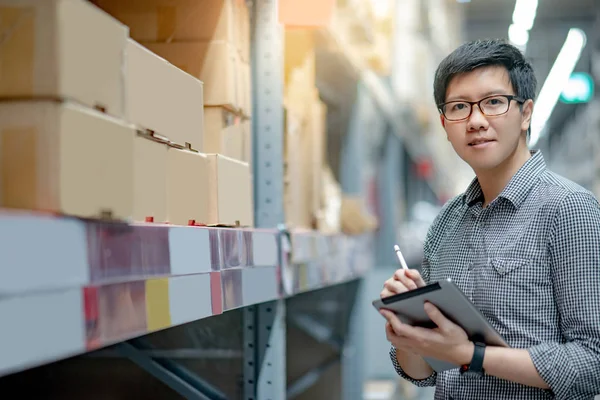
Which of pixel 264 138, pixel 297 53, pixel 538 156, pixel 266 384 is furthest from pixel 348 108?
pixel 538 156

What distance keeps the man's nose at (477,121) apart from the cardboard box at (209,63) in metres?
0.78

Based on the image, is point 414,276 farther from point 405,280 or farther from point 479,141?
point 479,141

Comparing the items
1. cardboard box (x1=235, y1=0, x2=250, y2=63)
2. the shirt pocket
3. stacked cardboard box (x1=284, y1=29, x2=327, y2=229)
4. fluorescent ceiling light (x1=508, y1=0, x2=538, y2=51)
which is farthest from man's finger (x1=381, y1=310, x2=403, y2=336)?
fluorescent ceiling light (x1=508, y1=0, x2=538, y2=51)

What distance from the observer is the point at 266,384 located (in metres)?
2.74

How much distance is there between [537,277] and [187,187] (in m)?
0.89

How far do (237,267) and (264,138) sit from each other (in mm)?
724

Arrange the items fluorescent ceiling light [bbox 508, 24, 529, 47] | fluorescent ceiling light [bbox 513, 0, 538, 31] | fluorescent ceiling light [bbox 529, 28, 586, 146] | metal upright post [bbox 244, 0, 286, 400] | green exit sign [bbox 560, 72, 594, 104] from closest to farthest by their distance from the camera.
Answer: metal upright post [bbox 244, 0, 286, 400], fluorescent ceiling light [bbox 513, 0, 538, 31], fluorescent ceiling light [bbox 508, 24, 529, 47], fluorescent ceiling light [bbox 529, 28, 586, 146], green exit sign [bbox 560, 72, 594, 104]

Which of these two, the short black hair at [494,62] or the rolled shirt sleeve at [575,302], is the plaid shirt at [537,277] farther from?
the short black hair at [494,62]

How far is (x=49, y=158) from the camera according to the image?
1277mm

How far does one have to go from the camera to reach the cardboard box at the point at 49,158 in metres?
1.28

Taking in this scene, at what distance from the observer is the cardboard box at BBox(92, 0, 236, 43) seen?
7.85ft

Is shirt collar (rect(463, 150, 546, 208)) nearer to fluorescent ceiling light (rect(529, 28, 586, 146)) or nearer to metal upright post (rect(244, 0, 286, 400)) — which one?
metal upright post (rect(244, 0, 286, 400))

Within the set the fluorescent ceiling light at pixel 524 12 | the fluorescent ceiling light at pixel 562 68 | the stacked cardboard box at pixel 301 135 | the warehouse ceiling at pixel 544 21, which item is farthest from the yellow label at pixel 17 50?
the warehouse ceiling at pixel 544 21

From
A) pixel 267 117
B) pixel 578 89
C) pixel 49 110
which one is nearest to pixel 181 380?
pixel 267 117
